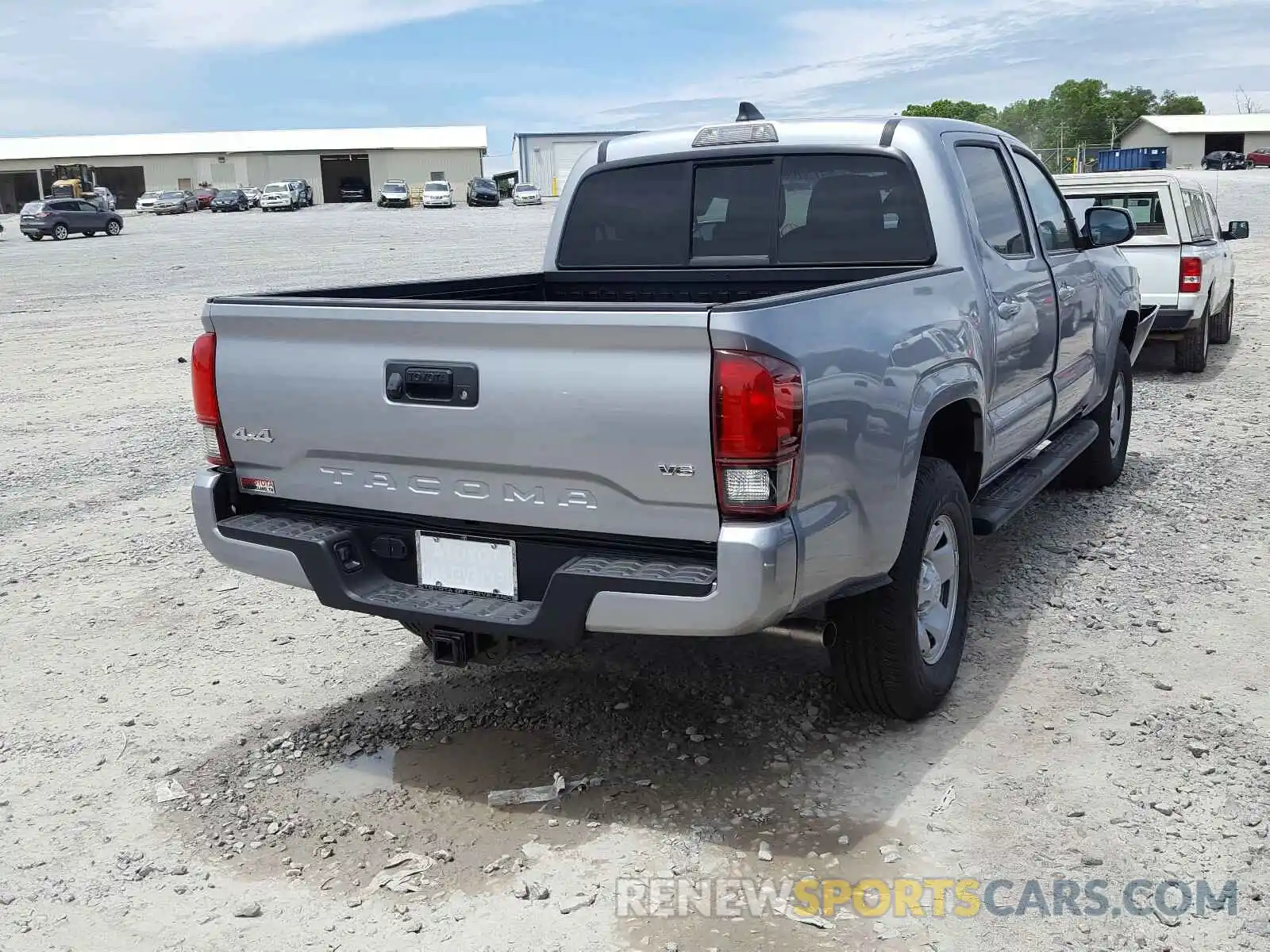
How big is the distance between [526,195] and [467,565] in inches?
2355

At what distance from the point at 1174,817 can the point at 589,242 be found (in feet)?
11.1

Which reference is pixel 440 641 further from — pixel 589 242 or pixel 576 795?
pixel 589 242

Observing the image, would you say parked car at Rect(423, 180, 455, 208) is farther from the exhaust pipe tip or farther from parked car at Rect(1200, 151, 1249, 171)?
the exhaust pipe tip

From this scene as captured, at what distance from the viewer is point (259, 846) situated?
11.8 ft

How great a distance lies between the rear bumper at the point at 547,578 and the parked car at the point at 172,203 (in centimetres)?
6545

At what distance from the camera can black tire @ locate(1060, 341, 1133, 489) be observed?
7.01 meters

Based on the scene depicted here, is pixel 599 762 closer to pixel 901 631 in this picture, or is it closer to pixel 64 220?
pixel 901 631

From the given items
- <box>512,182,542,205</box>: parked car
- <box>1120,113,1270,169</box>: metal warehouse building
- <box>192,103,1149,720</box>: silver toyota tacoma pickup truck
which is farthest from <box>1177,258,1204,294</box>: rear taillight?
<box>1120,113,1270,169</box>: metal warehouse building

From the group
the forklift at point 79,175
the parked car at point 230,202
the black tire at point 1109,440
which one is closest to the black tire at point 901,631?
the black tire at point 1109,440

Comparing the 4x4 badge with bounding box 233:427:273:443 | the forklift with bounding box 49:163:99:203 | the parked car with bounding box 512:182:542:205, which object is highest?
the forklift with bounding box 49:163:99:203

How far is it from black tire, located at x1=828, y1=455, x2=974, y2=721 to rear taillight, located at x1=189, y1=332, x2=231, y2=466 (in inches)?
83.0

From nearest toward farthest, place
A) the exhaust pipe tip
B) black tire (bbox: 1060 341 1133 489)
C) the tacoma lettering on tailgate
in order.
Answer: the tacoma lettering on tailgate, the exhaust pipe tip, black tire (bbox: 1060 341 1133 489)

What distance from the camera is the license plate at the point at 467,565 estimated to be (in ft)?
12.0

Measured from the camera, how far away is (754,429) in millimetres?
3188
